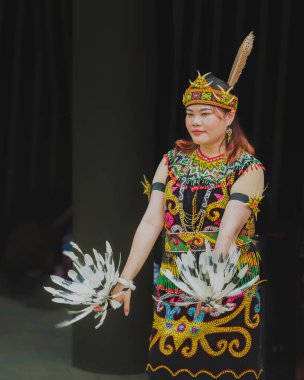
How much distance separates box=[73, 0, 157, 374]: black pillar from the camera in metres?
6.12

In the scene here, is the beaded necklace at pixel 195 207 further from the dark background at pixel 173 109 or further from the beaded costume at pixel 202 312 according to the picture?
the dark background at pixel 173 109

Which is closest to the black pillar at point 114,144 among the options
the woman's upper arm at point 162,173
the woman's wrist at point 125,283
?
the woman's upper arm at point 162,173

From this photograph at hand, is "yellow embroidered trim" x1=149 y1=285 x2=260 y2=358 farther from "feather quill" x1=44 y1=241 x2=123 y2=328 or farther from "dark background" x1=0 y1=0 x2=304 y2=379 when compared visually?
"dark background" x1=0 y1=0 x2=304 y2=379

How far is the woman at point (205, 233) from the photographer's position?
4055 millimetres

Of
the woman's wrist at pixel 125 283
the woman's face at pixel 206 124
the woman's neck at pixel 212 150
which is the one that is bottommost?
the woman's wrist at pixel 125 283

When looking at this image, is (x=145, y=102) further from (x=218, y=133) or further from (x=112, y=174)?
(x=218, y=133)

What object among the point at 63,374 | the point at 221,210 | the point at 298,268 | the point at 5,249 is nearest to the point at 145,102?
the point at 298,268

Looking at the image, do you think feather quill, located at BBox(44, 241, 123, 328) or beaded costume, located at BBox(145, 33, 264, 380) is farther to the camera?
beaded costume, located at BBox(145, 33, 264, 380)

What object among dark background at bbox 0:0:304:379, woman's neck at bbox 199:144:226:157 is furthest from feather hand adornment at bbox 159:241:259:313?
dark background at bbox 0:0:304:379

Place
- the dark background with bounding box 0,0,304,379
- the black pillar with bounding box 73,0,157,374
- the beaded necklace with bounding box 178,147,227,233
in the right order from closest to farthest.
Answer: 1. the beaded necklace with bounding box 178,147,227,233
2. the dark background with bounding box 0,0,304,379
3. the black pillar with bounding box 73,0,157,374

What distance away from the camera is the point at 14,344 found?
23.8 feet

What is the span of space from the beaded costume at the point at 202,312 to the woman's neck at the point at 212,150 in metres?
0.02

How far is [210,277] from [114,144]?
2.59 m

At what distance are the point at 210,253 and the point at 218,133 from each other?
0.60 m
